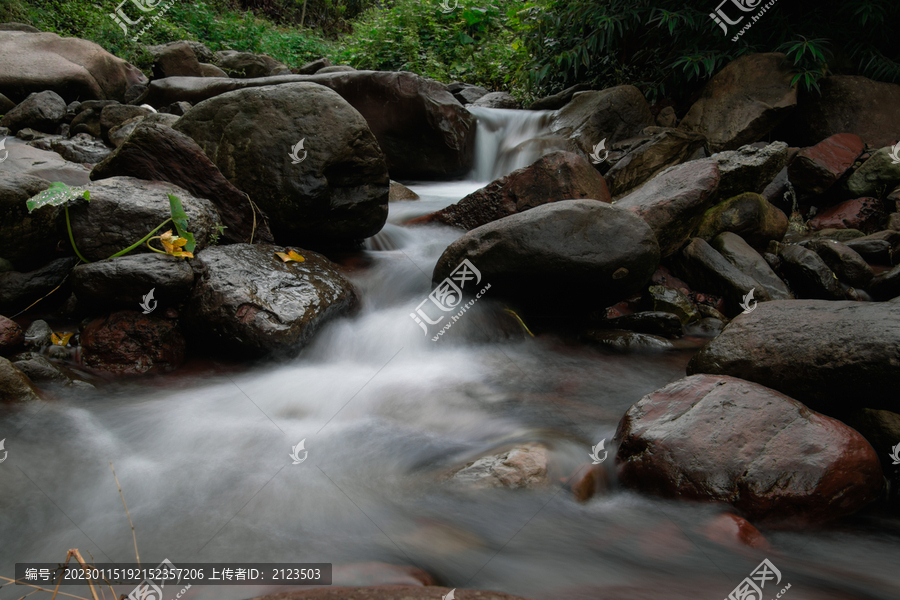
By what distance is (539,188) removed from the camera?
570 centimetres

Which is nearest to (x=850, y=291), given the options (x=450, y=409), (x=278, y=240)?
(x=450, y=409)

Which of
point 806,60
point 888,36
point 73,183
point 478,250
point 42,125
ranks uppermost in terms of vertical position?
point 888,36

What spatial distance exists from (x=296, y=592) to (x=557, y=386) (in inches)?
101

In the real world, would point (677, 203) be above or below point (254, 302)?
above

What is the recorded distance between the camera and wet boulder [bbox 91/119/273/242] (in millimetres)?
4352

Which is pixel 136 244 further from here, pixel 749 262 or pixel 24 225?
pixel 749 262

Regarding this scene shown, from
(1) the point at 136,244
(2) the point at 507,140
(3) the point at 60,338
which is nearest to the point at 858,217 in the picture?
(2) the point at 507,140

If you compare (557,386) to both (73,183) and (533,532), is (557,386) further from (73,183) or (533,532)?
(73,183)

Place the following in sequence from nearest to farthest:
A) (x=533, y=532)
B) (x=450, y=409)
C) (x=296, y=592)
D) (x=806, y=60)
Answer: (x=296, y=592) → (x=533, y=532) → (x=450, y=409) → (x=806, y=60)

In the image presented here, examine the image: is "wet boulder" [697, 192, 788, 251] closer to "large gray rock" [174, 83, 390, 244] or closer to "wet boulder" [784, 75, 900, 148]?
"wet boulder" [784, 75, 900, 148]

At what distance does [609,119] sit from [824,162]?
2.96 meters

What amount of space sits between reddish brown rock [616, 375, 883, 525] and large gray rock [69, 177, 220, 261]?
3577mm

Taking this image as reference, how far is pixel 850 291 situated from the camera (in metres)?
5.36

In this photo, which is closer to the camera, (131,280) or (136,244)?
(131,280)
